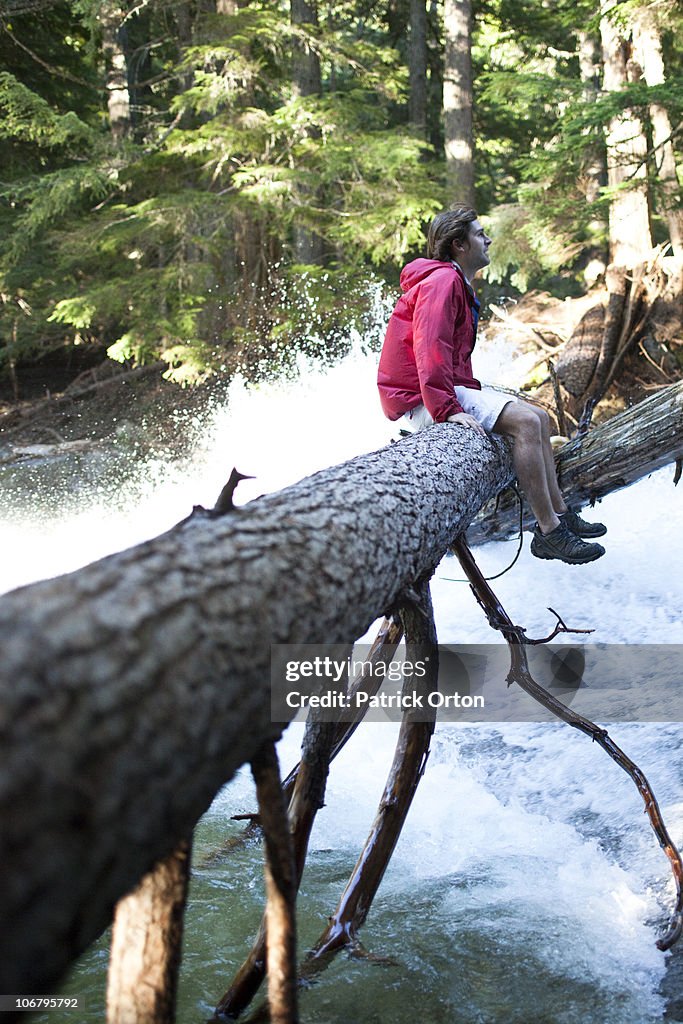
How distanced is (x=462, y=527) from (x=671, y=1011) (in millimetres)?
1804

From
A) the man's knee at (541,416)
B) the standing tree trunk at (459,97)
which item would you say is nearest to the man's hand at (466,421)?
the man's knee at (541,416)

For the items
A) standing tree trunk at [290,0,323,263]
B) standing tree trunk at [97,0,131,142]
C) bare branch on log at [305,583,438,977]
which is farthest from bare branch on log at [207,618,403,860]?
standing tree trunk at [97,0,131,142]

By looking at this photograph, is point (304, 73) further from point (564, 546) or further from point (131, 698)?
point (131, 698)

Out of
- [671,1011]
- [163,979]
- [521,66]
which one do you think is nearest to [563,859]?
[671,1011]

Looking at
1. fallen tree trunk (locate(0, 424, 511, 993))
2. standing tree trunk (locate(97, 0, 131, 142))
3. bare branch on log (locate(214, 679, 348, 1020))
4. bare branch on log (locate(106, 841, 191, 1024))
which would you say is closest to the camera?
fallen tree trunk (locate(0, 424, 511, 993))

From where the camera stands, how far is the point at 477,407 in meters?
4.63

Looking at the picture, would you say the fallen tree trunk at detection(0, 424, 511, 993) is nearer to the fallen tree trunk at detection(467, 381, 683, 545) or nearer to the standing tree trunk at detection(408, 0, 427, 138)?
the fallen tree trunk at detection(467, 381, 683, 545)

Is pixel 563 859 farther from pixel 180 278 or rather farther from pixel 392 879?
pixel 180 278

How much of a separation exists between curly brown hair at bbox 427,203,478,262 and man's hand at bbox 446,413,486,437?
0.95 metres

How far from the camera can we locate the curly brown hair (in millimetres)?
4711

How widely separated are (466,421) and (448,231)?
1073 millimetres

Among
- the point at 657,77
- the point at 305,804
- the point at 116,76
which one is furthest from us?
the point at 116,76

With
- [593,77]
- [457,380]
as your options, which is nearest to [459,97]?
[593,77]

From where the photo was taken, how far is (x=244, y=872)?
4000mm
